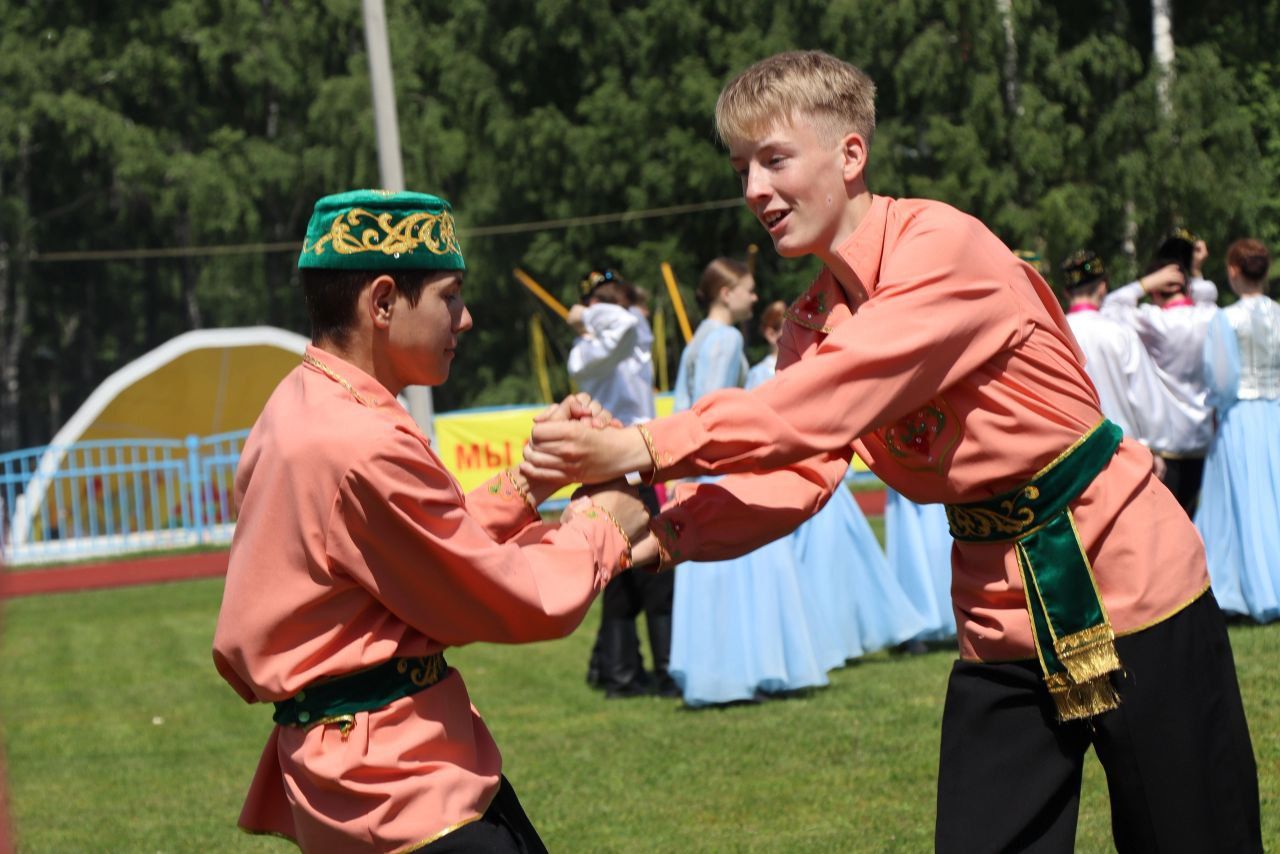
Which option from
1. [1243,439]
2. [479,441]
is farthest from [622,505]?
[479,441]

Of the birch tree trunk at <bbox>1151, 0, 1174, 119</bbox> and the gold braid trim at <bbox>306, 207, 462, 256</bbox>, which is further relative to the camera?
the birch tree trunk at <bbox>1151, 0, 1174, 119</bbox>

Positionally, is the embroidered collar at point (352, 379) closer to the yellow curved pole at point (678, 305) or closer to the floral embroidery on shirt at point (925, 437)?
the floral embroidery on shirt at point (925, 437)

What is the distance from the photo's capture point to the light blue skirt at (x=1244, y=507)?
9539 millimetres

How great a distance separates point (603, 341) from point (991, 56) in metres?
20.5

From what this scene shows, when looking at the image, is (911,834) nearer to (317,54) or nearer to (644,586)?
(644,586)

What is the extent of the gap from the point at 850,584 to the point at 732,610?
115cm

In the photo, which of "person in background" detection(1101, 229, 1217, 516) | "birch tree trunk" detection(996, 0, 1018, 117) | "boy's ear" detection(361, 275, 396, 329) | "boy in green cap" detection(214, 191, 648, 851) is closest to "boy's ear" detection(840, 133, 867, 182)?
"boy in green cap" detection(214, 191, 648, 851)

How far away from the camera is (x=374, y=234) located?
299cm

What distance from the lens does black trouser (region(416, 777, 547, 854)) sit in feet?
9.35

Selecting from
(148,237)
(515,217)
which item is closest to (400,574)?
(515,217)

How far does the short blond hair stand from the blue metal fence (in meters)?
18.6

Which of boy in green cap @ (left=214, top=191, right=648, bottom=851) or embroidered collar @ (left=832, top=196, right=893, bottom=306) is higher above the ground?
embroidered collar @ (left=832, top=196, right=893, bottom=306)

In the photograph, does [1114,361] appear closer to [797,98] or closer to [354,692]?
[797,98]

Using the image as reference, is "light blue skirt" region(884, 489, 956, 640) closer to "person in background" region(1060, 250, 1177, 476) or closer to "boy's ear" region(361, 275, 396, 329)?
"person in background" region(1060, 250, 1177, 476)
